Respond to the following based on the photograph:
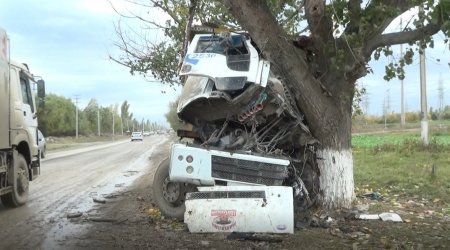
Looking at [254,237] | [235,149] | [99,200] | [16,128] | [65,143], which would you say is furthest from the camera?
[65,143]

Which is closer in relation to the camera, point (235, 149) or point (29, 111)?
point (235, 149)

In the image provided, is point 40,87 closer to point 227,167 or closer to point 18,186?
point 18,186

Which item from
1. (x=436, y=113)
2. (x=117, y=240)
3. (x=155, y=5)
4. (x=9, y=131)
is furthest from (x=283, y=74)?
(x=436, y=113)

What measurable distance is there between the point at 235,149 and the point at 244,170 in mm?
371

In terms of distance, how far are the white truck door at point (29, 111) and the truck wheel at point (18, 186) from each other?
62 centimetres

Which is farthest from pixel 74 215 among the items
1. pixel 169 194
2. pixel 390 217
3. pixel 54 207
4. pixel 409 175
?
pixel 409 175

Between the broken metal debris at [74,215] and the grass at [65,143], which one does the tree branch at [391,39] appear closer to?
the broken metal debris at [74,215]

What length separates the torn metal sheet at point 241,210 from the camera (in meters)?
6.84

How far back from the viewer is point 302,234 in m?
6.94

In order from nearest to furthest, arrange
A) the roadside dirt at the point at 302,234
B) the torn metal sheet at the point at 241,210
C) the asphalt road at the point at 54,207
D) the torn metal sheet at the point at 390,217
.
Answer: the roadside dirt at the point at 302,234 → the torn metal sheet at the point at 241,210 → the asphalt road at the point at 54,207 → the torn metal sheet at the point at 390,217

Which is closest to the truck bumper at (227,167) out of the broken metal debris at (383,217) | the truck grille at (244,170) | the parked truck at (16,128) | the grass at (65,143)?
the truck grille at (244,170)

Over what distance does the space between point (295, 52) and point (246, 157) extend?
1.98 m

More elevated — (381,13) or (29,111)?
(381,13)

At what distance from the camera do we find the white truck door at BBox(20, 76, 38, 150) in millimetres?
10672
